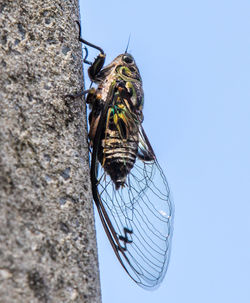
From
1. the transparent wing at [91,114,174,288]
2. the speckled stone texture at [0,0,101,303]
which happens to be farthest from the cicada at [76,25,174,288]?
the speckled stone texture at [0,0,101,303]

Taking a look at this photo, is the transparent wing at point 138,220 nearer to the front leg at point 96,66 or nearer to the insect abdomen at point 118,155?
the insect abdomen at point 118,155

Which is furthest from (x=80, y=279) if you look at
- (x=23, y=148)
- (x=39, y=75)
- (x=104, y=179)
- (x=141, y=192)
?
(x=141, y=192)

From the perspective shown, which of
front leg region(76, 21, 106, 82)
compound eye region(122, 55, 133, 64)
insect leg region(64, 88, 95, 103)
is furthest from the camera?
compound eye region(122, 55, 133, 64)

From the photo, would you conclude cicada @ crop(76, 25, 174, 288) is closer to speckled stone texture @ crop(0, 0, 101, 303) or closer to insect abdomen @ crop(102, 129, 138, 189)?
insect abdomen @ crop(102, 129, 138, 189)

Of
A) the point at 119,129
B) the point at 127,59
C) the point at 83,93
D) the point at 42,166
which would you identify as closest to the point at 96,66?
the point at 127,59

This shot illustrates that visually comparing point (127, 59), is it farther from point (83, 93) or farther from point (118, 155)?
point (83, 93)

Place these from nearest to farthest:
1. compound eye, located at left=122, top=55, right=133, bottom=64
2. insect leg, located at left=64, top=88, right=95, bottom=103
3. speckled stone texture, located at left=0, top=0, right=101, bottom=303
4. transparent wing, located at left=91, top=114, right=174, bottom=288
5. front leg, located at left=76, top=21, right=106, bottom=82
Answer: speckled stone texture, located at left=0, top=0, right=101, bottom=303 < insect leg, located at left=64, top=88, right=95, bottom=103 < transparent wing, located at left=91, top=114, right=174, bottom=288 < front leg, located at left=76, top=21, right=106, bottom=82 < compound eye, located at left=122, top=55, right=133, bottom=64
